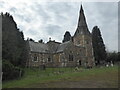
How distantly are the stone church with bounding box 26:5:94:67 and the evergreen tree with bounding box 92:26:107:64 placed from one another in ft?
14.0

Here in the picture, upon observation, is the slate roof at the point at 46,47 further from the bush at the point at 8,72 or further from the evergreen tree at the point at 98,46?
the bush at the point at 8,72

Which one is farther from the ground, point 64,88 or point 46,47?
point 46,47

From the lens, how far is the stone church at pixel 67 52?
186ft

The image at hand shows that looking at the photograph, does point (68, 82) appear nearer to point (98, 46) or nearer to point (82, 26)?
point (82, 26)

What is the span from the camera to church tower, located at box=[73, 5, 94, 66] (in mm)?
64250

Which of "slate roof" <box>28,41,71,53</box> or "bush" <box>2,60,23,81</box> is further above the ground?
"slate roof" <box>28,41,71,53</box>

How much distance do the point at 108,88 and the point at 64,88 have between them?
3.93 metres

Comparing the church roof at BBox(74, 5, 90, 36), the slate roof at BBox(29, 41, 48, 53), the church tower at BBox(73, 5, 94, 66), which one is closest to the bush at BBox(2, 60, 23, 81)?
the slate roof at BBox(29, 41, 48, 53)

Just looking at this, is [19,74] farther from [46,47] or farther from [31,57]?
[46,47]

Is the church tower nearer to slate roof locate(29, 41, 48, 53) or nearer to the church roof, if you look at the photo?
the church roof

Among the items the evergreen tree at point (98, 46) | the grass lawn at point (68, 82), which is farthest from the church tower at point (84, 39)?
the grass lawn at point (68, 82)

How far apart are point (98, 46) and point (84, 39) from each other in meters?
7.89

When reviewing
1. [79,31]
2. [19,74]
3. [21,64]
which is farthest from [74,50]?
[19,74]

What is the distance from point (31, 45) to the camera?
56.7 metres
